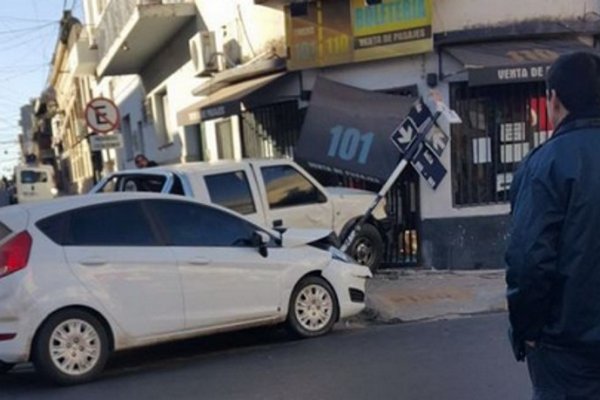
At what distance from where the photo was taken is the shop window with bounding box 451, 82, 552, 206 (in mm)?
10422

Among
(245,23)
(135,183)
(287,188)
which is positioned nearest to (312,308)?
(287,188)

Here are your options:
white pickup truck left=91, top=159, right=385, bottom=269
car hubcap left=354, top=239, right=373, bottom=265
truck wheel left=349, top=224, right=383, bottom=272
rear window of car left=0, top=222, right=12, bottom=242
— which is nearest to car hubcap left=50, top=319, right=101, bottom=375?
rear window of car left=0, top=222, right=12, bottom=242

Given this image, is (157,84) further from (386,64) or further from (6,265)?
(6,265)

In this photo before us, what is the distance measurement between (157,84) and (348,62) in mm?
11199

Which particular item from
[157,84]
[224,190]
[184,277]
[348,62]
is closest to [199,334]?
[184,277]

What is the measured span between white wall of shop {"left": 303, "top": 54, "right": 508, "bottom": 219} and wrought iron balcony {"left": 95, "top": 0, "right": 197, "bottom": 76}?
6.04m

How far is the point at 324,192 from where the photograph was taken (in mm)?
9461

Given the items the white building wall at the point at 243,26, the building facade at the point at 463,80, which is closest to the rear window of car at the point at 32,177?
the white building wall at the point at 243,26

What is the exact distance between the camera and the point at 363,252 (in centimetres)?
973

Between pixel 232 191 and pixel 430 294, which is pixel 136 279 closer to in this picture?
pixel 232 191

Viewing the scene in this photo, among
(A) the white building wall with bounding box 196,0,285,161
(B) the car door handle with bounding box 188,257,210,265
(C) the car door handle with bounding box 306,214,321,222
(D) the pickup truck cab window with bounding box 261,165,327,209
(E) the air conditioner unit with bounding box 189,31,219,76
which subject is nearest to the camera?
(B) the car door handle with bounding box 188,257,210,265

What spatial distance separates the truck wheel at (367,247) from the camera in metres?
9.65

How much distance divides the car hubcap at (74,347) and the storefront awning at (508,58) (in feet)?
20.3

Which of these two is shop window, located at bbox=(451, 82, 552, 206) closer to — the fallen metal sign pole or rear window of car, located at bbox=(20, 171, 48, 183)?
the fallen metal sign pole
